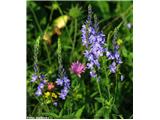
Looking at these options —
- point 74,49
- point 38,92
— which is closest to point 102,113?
point 38,92

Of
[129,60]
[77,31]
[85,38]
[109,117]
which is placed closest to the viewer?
[85,38]

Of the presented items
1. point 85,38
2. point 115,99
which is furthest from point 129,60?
point 85,38

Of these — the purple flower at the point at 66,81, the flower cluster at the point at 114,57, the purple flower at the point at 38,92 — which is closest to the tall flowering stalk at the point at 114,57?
the flower cluster at the point at 114,57

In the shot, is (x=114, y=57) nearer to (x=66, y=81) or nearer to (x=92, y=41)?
(x=92, y=41)

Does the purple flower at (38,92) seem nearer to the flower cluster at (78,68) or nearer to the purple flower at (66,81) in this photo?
the purple flower at (66,81)

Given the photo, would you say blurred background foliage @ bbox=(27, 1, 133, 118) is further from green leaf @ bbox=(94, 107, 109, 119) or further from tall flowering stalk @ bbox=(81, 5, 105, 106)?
A: tall flowering stalk @ bbox=(81, 5, 105, 106)
